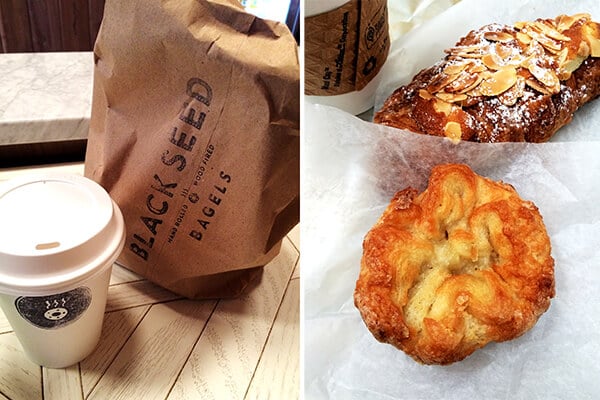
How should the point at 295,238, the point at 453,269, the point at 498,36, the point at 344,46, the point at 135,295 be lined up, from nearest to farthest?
the point at 453,269 → the point at 344,46 → the point at 498,36 → the point at 135,295 → the point at 295,238

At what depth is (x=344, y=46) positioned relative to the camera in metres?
0.71

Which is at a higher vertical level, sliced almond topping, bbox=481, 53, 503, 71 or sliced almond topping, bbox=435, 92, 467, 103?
sliced almond topping, bbox=481, 53, 503, 71

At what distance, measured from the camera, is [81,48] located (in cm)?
211

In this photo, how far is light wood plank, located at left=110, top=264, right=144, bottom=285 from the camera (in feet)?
3.26

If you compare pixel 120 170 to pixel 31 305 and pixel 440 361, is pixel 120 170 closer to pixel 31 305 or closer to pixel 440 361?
pixel 31 305

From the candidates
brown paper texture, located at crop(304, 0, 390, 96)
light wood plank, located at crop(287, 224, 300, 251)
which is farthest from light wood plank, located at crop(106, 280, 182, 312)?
brown paper texture, located at crop(304, 0, 390, 96)

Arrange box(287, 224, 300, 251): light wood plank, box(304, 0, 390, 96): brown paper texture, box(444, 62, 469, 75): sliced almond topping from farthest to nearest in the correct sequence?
box(287, 224, 300, 251): light wood plank, box(444, 62, 469, 75): sliced almond topping, box(304, 0, 390, 96): brown paper texture

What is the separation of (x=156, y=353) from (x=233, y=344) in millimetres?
111

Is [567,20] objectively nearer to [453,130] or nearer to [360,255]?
[453,130]

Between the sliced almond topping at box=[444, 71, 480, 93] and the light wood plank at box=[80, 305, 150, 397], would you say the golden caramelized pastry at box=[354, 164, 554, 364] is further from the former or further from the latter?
the light wood plank at box=[80, 305, 150, 397]

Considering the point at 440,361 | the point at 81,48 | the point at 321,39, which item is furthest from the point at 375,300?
the point at 81,48

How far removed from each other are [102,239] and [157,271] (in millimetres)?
178

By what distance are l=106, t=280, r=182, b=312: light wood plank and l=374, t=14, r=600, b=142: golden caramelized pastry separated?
0.45 meters

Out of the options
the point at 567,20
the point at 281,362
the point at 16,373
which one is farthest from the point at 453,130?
the point at 16,373
